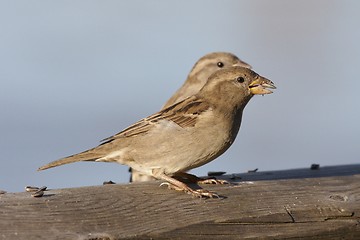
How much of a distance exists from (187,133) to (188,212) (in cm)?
104

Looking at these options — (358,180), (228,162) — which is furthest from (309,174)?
(228,162)

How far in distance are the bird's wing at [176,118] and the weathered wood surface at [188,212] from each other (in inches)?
25.9

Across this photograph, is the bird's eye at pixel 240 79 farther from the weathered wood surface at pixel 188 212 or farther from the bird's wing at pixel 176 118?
the weathered wood surface at pixel 188 212

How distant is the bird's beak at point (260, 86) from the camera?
15.1ft

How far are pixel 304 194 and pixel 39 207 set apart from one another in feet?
3.78

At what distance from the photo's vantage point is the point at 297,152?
976 cm

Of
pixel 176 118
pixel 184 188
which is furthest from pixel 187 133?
pixel 184 188

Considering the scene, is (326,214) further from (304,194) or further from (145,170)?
(145,170)

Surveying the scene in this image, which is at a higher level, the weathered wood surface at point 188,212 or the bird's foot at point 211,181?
the bird's foot at point 211,181

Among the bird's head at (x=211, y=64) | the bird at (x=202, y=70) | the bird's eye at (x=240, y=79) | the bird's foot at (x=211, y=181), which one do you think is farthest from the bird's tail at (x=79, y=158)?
the bird's head at (x=211, y=64)

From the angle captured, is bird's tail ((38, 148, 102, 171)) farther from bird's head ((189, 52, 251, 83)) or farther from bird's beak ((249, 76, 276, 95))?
bird's head ((189, 52, 251, 83))

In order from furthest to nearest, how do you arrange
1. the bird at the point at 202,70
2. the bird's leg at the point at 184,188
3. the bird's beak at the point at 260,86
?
1. the bird at the point at 202,70
2. the bird's beak at the point at 260,86
3. the bird's leg at the point at 184,188

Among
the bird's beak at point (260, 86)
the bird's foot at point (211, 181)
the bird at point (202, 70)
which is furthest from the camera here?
the bird at point (202, 70)

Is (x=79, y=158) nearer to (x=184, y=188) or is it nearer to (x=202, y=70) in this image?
(x=184, y=188)
